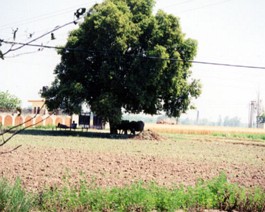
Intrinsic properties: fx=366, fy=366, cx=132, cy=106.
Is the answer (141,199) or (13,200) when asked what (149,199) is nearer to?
(141,199)

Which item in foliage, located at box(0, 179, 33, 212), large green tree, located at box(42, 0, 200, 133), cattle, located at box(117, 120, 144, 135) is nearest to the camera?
foliage, located at box(0, 179, 33, 212)

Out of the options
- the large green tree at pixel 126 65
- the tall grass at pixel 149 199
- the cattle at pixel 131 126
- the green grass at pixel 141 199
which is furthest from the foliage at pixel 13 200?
the cattle at pixel 131 126

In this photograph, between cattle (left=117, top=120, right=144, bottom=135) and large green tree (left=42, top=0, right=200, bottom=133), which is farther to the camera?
cattle (left=117, top=120, right=144, bottom=135)

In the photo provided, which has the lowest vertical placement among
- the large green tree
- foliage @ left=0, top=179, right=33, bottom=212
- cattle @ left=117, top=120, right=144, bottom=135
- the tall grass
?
the tall grass

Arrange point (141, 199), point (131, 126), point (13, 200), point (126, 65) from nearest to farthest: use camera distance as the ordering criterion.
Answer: point (13, 200) → point (141, 199) → point (126, 65) → point (131, 126)

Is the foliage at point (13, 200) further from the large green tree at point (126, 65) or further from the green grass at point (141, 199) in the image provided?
the large green tree at point (126, 65)

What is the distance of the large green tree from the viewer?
32688mm

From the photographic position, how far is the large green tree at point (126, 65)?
107ft

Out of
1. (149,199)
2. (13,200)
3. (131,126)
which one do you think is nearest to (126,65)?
(131,126)

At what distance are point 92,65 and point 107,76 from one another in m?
3.59

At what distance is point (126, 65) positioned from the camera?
34.9 meters

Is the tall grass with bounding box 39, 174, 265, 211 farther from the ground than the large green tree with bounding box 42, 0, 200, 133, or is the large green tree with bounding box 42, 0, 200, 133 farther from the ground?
the large green tree with bounding box 42, 0, 200, 133

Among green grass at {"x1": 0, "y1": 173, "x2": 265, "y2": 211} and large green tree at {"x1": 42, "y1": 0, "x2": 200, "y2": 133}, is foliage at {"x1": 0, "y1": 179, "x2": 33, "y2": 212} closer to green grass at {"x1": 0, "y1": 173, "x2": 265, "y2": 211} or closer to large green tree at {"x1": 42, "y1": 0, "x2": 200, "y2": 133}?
green grass at {"x1": 0, "y1": 173, "x2": 265, "y2": 211}

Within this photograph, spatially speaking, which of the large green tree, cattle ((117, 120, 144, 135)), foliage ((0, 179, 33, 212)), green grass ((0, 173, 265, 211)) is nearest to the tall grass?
green grass ((0, 173, 265, 211))
